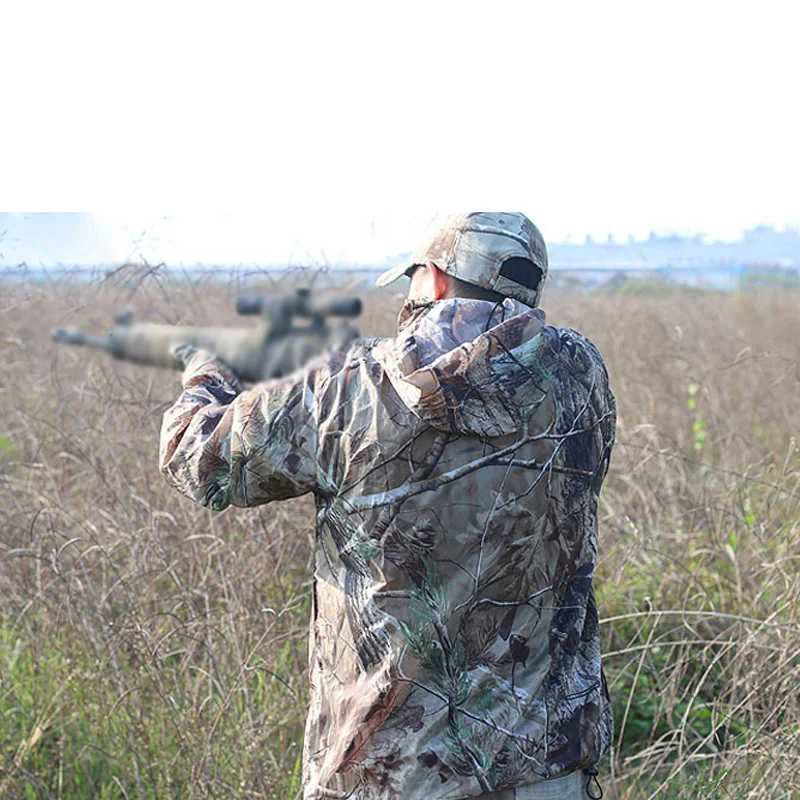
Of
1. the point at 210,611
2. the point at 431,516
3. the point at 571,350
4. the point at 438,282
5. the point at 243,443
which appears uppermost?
the point at 438,282

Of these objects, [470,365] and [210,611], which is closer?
[470,365]

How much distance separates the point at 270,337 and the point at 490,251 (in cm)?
43

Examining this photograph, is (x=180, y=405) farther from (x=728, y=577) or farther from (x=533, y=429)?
(x=728, y=577)

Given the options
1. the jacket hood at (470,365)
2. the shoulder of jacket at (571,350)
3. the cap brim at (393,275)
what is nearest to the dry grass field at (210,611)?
the cap brim at (393,275)

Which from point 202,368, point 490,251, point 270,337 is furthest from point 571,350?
point 202,368

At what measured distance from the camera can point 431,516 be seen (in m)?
1.63

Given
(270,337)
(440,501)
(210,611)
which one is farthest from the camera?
(210,611)

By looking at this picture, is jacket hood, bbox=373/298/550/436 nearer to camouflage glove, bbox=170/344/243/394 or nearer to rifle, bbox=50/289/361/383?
rifle, bbox=50/289/361/383

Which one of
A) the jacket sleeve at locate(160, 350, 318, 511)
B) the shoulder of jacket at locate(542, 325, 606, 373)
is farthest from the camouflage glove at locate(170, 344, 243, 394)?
the shoulder of jacket at locate(542, 325, 606, 373)

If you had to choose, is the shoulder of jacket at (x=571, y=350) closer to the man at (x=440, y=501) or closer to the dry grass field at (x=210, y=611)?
the man at (x=440, y=501)

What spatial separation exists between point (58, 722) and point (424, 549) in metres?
1.80

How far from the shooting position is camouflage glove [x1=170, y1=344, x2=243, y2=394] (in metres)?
1.73

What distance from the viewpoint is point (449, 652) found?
65.6 inches

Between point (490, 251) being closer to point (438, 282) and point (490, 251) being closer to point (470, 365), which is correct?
point (438, 282)
